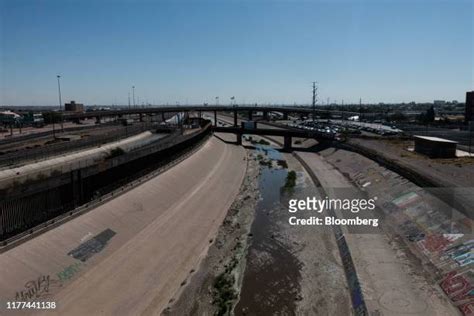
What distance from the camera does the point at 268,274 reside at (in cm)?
2203

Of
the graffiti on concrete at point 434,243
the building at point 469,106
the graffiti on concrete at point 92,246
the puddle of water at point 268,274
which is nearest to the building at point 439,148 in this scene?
the puddle of water at point 268,274

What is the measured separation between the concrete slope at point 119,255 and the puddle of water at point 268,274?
337cm

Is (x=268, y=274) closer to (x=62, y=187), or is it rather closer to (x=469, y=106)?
(x=62, y=187)

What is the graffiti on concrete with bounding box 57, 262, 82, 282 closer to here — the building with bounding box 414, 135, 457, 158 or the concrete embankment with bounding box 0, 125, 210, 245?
the concrete embankment with bounding box 0, 125, 210, 245

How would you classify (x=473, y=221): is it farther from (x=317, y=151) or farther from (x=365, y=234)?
(x=317, y=151)

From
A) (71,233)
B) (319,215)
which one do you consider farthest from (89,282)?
(319,215)

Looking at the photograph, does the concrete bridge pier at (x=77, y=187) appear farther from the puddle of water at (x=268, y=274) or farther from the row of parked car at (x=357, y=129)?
the row of parked car at (x=357, y=129)

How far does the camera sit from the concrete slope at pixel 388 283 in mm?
17328

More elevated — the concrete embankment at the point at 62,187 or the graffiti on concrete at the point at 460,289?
the concrete embankment at the point at 62,187

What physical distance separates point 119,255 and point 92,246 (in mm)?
1629

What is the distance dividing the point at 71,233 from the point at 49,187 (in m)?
3.52

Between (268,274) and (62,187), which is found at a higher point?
(62,187)

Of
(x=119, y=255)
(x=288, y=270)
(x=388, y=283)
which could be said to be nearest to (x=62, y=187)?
(x=119, y=255)

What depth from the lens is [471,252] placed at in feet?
67.4
